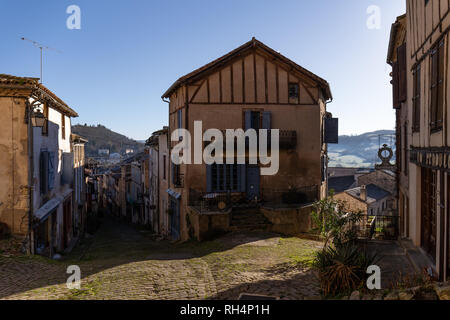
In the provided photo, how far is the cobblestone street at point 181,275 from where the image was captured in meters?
9.00

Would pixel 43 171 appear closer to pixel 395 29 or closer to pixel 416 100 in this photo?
pixel 416 100

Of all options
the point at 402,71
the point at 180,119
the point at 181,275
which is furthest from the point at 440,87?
the point at 180,119

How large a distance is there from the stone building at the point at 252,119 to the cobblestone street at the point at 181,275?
473 cm

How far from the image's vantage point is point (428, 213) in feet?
34.1

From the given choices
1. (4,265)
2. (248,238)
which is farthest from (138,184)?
(4,265)

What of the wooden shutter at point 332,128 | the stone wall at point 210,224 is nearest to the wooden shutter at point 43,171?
the stone wall at point 210,224

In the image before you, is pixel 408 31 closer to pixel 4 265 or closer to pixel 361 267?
pixel 361 267

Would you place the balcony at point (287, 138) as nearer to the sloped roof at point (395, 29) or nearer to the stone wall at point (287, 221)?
the stone wall at point (287, 221)

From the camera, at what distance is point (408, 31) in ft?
38.8

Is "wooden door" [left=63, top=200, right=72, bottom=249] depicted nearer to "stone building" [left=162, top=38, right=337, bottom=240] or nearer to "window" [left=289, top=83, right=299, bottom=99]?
"stone building" [left=162, top=38, right=337, bottom=240]

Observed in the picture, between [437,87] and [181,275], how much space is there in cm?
799

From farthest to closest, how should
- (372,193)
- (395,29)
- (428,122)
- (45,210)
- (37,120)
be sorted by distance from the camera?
(372,193), (45,210), (395,29), (37,120), (428,122)

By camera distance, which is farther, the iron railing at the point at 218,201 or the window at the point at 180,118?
the window at the point at 180,118

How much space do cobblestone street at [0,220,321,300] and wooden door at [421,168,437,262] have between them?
3.26 m
